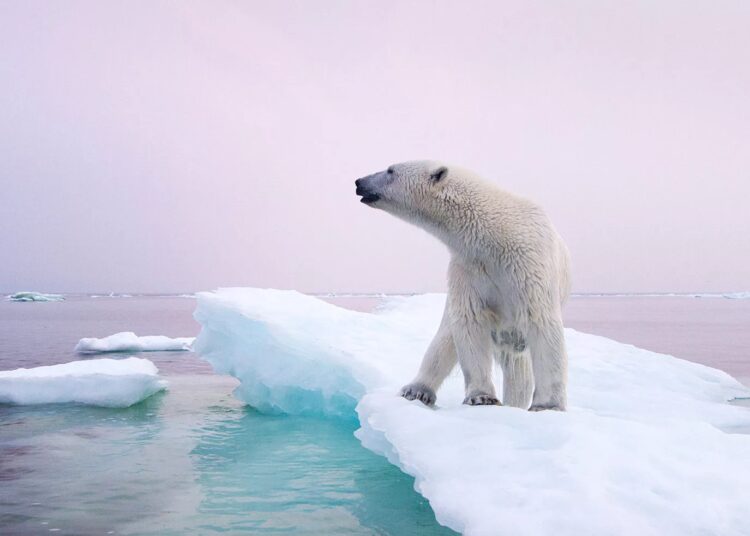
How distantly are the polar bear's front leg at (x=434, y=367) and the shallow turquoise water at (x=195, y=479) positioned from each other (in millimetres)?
742

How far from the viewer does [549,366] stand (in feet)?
12.0

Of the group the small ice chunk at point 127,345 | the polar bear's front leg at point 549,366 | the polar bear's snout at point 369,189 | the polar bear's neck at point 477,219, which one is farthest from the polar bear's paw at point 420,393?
the small ice chunk at point 127,345

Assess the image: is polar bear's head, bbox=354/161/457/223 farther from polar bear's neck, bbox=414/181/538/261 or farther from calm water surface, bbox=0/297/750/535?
calm water surface, bbox=0/297/750/535

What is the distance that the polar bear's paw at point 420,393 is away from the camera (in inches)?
171

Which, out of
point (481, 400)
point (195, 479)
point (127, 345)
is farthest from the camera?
point (127, 345)

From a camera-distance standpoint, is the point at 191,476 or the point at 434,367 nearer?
the point at 434,367

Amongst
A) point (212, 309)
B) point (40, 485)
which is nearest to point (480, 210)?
point (40, 485)

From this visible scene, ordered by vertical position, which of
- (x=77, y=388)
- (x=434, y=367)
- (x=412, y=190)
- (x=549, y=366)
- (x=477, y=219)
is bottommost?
(x=77, y=388)

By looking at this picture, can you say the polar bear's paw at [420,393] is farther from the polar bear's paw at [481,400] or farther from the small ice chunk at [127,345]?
the small ice chunk at [127,345]

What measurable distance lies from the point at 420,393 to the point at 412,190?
1393 mm

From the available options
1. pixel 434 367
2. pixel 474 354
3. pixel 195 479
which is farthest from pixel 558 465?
pixel 195 479

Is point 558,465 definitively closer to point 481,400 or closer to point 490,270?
point 481,400

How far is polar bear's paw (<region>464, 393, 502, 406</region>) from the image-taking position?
151 inches

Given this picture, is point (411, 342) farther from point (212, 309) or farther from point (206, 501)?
point (206, 501)
